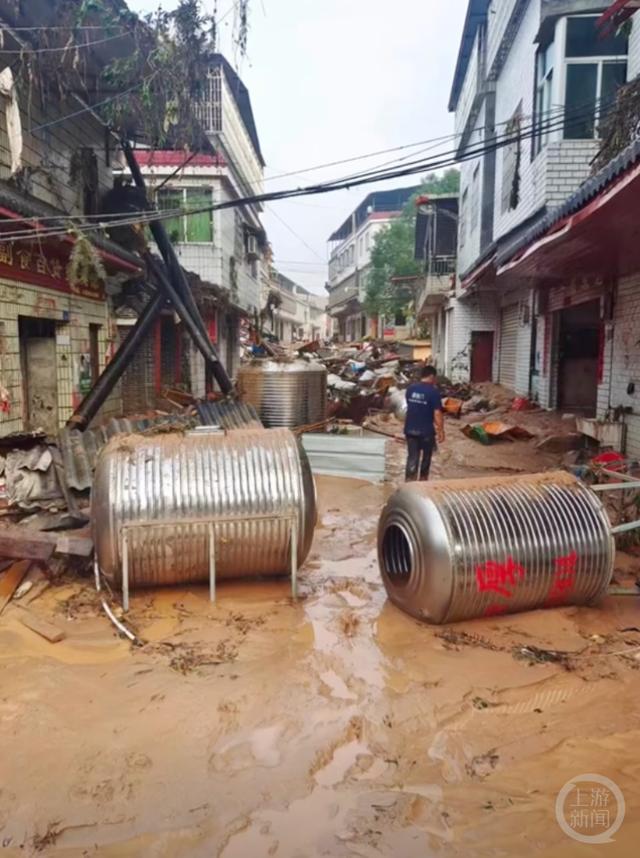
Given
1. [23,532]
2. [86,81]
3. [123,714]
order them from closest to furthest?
1. [123,714]
2. [23,532]
3. [86,81]

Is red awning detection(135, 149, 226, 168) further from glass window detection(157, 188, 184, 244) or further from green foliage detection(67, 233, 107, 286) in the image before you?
green foliage detection(67, 233, 107, 286)

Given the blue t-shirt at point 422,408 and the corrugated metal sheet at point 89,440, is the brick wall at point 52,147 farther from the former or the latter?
the blue t-shirt at point 422,408

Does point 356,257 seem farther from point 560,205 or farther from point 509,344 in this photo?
point 560,205

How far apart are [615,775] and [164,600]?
3585mm

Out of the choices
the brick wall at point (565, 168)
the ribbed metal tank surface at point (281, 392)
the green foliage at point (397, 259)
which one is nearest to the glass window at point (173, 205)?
the ribbed metal tank surface at point (281, 392)

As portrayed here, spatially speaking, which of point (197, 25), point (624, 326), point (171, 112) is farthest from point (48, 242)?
point (624, 326)

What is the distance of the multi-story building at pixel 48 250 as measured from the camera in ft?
27.3

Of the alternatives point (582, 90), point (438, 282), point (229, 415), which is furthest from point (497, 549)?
point (438, 282)

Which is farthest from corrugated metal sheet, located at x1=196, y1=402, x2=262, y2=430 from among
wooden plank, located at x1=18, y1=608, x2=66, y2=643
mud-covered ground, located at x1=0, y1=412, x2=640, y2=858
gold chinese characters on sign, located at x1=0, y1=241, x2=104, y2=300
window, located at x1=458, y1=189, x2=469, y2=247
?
window, located at x1=458, y1=189, x2=469, y2=247

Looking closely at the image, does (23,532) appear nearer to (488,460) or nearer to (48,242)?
(48,242)

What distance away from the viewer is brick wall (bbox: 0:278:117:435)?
8508 mm

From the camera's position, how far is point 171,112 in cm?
848

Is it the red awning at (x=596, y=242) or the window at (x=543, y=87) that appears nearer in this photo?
the red awning at (x=596, y=242)

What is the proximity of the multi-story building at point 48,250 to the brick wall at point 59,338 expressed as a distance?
0.02m
